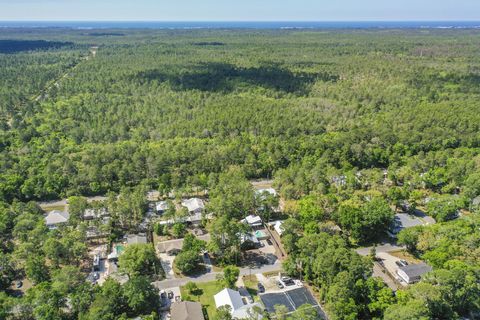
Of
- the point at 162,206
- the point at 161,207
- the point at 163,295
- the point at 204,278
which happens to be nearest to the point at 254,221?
the point at 204,278

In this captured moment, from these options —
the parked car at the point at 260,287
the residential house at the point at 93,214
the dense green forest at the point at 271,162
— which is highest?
the dense green forest at the point at 271,162

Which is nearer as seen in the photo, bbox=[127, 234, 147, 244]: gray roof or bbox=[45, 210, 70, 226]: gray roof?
bbox=[127, 234, 147, 244]: gray roof

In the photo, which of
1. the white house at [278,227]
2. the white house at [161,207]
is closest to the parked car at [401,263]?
the white house at [278,227]

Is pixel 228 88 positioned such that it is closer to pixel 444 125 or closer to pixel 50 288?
pixel 444 125

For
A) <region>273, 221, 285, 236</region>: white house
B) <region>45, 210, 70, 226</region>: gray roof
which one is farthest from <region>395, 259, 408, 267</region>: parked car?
<region>45, 210, 70, 226</region>: gray roof

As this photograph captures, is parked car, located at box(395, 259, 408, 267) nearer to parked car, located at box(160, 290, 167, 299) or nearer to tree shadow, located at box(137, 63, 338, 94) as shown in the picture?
parked car, located at box(160, 290, 167, 299)

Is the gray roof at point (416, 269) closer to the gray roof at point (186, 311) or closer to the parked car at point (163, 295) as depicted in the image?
the gray roof at point (186, 311)
